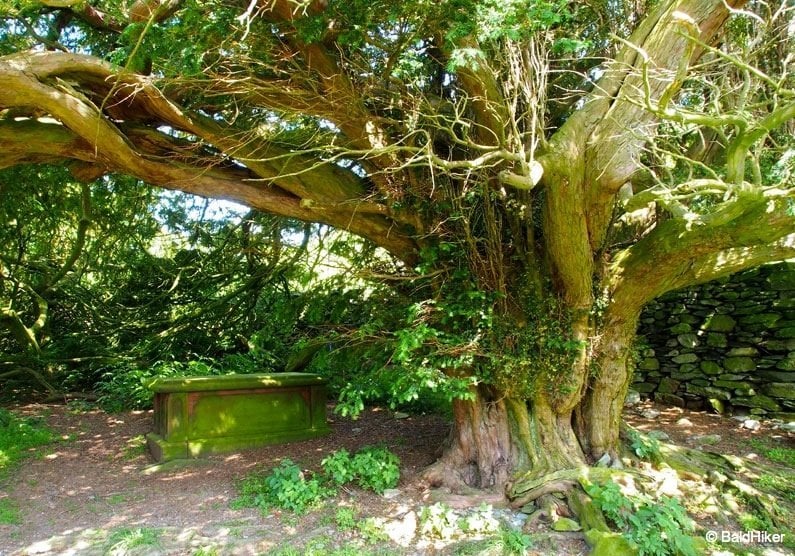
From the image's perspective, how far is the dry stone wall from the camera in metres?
6.84

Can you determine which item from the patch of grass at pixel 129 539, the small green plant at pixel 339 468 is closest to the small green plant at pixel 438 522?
the small green plant at pixel 339 468

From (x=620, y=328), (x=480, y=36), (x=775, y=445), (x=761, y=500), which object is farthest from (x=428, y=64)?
(x=775, y=445)

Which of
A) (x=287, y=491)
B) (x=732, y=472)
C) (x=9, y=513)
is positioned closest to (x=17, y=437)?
(x=9, y=513)

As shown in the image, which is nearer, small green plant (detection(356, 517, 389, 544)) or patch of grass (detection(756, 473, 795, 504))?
small green plant (detection(356, 517, 389, 544))

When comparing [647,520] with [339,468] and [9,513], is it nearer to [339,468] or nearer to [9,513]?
[339,468]

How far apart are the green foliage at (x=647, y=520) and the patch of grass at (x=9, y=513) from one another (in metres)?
4.65

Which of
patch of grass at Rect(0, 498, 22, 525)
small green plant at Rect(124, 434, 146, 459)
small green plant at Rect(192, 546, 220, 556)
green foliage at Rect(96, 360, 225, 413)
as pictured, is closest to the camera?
small green plant at Rect(192, 546, 220, 556)

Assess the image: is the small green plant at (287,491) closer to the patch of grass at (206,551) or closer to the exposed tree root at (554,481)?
the patch of grass at (206,551)

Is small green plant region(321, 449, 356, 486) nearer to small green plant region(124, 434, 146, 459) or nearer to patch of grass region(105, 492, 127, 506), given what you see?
patch of grass region(105, 492, 127, 506)

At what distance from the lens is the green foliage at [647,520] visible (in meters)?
3.53

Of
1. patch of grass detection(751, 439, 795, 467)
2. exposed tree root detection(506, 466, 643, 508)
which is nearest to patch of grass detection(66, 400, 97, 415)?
exposed tree root detection(506, 466, 643, 508)

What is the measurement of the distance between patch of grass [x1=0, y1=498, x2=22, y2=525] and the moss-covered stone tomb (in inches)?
55.1

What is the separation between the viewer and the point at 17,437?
6445 mm

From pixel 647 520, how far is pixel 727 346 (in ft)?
15.3
